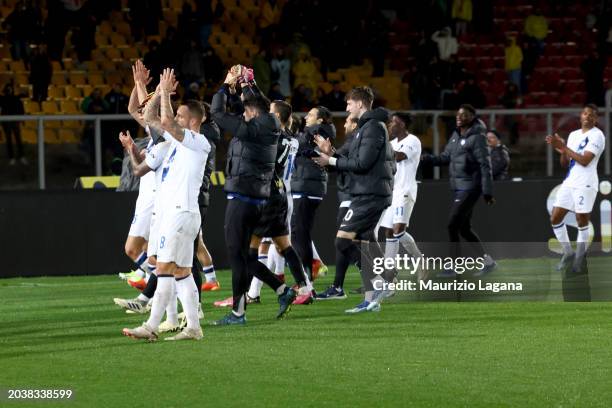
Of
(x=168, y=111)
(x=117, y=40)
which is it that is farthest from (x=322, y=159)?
(x=117, y=40)

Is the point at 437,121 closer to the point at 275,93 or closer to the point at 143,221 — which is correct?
the point at 275,93

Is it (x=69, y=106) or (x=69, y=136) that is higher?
(x=69, y=106)

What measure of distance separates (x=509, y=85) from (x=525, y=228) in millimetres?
6934

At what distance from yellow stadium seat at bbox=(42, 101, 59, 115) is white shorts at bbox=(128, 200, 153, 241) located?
33.6 feet

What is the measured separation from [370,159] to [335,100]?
37.9 ft

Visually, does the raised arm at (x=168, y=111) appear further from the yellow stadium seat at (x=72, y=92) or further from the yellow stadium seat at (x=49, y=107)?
the yellow stadium seat at (x=72, y=92)

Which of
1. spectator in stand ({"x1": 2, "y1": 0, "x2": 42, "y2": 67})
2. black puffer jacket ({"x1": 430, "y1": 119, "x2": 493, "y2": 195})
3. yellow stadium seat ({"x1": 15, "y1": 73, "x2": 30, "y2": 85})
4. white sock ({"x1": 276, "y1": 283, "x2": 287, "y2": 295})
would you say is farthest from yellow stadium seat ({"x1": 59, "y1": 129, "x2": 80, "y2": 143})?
white sock ({"x1": 276, "y1": 283, "x2": 287, "y2": 295})

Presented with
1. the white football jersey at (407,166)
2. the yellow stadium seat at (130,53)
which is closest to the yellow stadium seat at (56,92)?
the yellow stadium seat at (130,53)

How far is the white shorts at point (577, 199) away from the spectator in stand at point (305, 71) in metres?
9.32

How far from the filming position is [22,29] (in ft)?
85.7

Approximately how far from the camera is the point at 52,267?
66.0 feet

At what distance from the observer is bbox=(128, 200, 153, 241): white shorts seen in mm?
15148

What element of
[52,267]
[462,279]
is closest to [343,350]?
[462,279]

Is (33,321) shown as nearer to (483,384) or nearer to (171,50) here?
(483,384)
